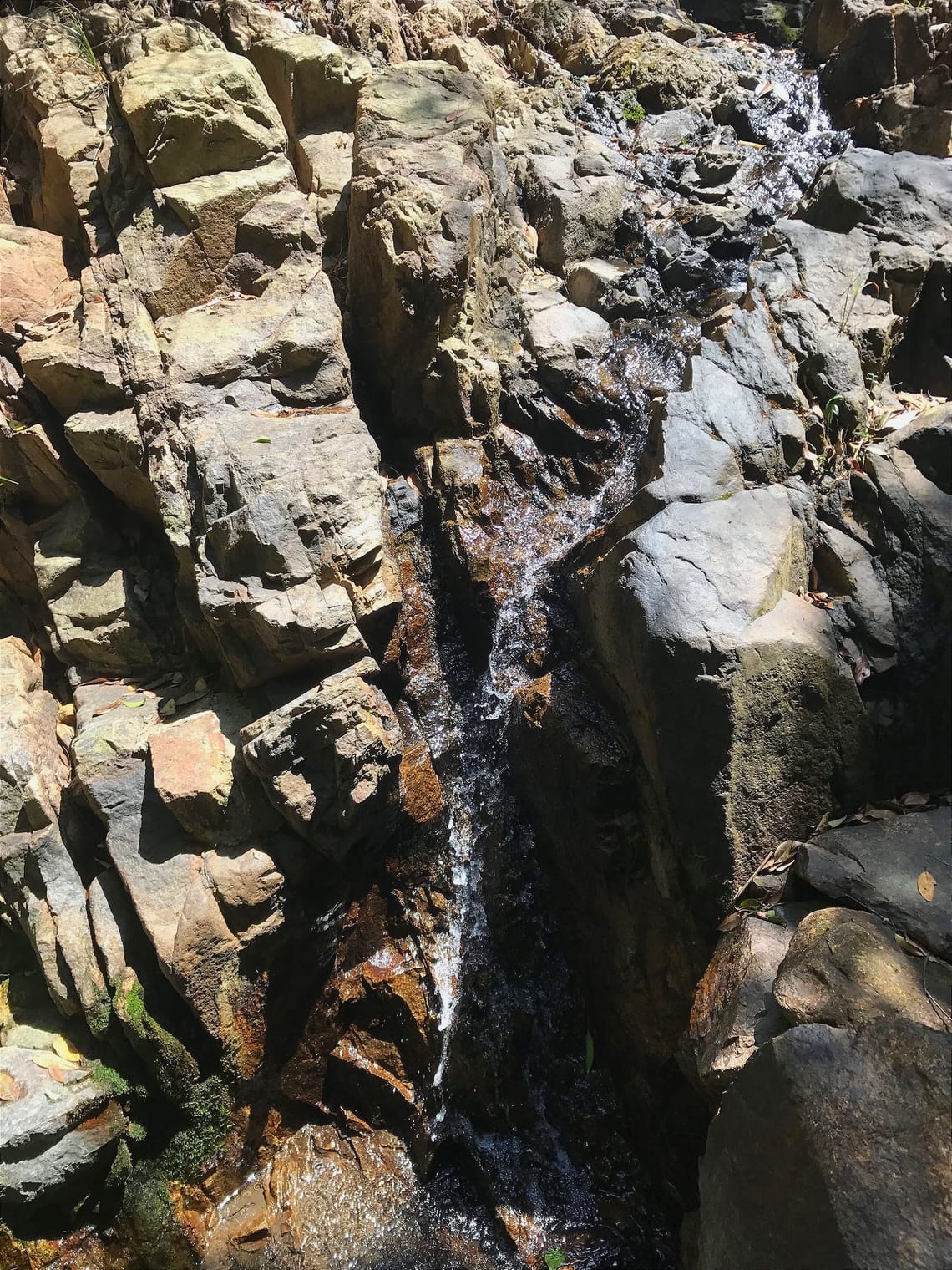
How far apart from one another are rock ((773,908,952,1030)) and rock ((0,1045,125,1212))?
3.24 m

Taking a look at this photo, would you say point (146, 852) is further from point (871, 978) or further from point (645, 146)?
point (645, 146)

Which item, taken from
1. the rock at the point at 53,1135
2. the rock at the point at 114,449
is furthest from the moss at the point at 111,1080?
the rock at the point at 114,449

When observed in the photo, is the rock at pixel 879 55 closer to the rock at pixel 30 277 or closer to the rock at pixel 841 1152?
the rock at pixel 30 277

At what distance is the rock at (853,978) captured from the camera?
7.49ft

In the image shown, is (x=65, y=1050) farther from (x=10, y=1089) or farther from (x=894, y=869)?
(x=894, y=869)

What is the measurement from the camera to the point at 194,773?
377 centimetres

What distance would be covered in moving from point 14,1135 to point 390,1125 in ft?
5.71

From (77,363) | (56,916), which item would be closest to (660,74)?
(77,363)

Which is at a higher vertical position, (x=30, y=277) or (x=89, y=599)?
(x=30, y=277)

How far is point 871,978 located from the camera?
2367 millimetres

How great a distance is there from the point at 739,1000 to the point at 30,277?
18.7 feet

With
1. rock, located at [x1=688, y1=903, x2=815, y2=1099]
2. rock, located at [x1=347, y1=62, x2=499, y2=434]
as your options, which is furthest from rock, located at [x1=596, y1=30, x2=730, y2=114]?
rock, located at [x1=688, y1=903, x2=815, y2=1099]

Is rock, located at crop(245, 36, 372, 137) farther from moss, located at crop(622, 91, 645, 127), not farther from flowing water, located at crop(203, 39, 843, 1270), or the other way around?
flowing water, located at crop(203, 39, 843, 1270)

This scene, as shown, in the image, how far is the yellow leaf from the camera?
2742mm
